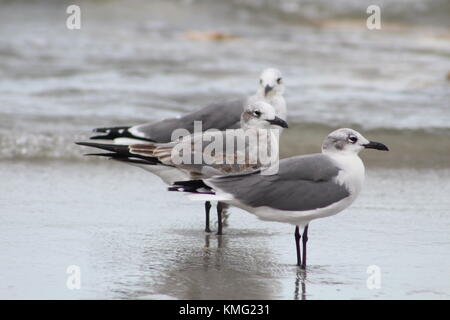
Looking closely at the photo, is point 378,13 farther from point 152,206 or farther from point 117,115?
point 152,206

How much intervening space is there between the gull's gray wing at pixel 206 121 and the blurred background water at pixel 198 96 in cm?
48

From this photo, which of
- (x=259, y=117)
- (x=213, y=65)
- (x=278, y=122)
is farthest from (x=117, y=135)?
(x=213, y=65)

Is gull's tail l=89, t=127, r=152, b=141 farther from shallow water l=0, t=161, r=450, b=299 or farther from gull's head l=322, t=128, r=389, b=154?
gull's head l=322, t=128, r=389, b=154

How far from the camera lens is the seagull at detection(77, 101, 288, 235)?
5676 mm

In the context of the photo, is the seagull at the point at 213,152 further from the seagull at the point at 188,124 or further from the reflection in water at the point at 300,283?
the reflection in water at the point at 300,283

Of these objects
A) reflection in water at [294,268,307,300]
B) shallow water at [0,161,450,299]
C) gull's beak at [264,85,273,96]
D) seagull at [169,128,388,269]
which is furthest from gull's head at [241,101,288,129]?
reflection in water at [294,268,307,300]

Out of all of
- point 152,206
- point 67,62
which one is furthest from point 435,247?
point 67,62

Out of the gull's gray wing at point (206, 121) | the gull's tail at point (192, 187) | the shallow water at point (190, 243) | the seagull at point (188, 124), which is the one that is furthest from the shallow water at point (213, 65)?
the gull's tail at point (192, 187)

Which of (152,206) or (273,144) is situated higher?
(273,144)

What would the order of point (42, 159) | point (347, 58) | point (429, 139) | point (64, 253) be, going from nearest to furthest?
point (64, 253) < point (42, 159) < point (429, 139) < point (347, 58)

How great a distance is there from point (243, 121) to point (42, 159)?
8.60ft

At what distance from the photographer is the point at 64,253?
5.18 meters

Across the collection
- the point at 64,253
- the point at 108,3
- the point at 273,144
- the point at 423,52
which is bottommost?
the point at 64,253

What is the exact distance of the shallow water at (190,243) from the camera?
456cm
